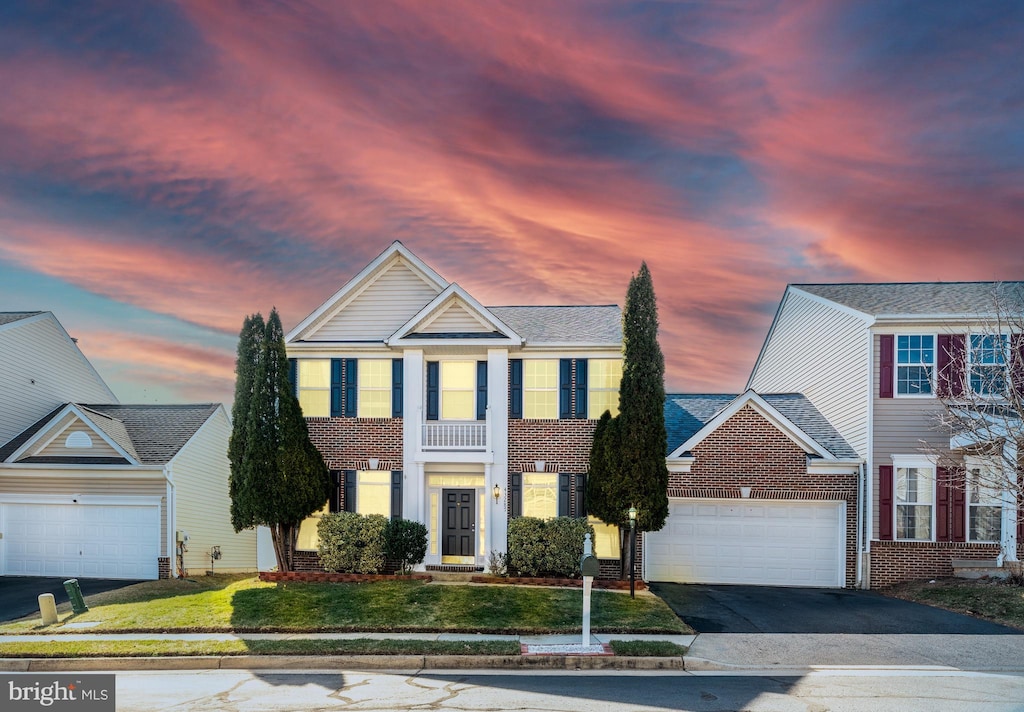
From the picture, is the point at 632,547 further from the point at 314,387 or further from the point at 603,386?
the point at 314,387

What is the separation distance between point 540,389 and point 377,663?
32.1 ft

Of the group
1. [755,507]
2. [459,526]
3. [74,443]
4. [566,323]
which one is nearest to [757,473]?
[755,507]

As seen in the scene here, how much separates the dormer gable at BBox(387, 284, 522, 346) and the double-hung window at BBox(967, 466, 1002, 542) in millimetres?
12208

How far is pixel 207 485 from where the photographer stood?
2525 centimetres

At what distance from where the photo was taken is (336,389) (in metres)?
21.1

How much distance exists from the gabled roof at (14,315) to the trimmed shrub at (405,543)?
14.6 meters

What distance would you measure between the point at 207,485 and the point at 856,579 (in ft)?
63.5

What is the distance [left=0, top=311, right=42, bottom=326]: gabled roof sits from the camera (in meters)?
24.8

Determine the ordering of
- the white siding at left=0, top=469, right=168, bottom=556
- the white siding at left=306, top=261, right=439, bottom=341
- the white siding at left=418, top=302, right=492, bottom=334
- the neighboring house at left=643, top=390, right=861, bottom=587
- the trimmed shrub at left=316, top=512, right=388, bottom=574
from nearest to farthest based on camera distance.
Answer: the trimmed shrub at left=316, top=512, right=388, bottom=574
the neighboring house at left=643, top=390, right=861, bottom=587
the white siding at left=418, top=302, right=492, bottom=334
the white siding at left=306, top=261, right=439, bottom=341
the white siding at left=0, top=469, right=168, bottom=556

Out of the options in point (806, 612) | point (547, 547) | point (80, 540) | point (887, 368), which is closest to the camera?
point (806, 612)

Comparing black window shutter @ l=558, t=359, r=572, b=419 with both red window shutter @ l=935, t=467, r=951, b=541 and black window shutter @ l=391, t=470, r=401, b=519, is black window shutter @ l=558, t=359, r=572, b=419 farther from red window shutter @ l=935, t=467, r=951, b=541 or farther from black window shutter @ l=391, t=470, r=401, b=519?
red window shutter @ l=935, t=467, r=951, b=541

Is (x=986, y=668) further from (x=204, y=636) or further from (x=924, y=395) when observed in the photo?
(x=204, y=636)

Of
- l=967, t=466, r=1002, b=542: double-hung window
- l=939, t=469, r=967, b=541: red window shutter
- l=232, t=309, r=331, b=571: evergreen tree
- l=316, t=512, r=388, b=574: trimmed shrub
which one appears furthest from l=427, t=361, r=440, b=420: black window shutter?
l=967, t=466, r=1002, b=542: double-hung window

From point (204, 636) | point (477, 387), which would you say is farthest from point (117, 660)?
point (477, 387)
